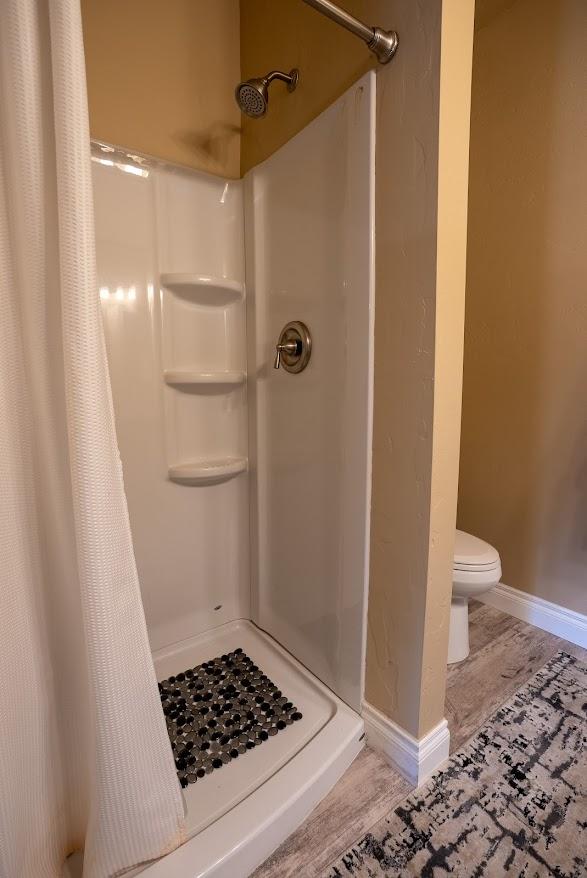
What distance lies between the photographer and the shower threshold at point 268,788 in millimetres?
829

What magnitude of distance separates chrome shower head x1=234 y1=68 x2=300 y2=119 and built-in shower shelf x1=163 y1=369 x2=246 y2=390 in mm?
802

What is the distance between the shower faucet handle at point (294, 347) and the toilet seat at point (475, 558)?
88 centimetres

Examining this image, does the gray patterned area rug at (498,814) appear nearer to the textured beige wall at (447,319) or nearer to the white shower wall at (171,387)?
the textured beige wall at (447,319)

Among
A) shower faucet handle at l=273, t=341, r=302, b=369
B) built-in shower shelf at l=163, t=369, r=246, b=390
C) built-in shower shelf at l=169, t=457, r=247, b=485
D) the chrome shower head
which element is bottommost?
built-in shower shelf at l=169, t=457, r=247, b=485

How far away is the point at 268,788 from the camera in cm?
96

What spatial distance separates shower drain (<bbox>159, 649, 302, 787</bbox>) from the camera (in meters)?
1.09

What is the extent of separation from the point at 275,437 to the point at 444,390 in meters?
0.67

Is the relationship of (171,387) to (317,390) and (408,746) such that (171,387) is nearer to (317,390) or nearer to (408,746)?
(317,390)

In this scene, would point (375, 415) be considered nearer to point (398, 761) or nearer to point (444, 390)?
point (444, 390)

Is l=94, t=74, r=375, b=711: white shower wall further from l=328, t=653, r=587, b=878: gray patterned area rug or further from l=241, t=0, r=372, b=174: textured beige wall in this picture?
l=328, t=653, r=587, b=878: gray patterned area rug

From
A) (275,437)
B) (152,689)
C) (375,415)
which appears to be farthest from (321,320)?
(152,689)

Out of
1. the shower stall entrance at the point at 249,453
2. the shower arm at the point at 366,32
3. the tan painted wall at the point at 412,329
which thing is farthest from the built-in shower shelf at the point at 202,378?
the shower arm at the point at 366,32

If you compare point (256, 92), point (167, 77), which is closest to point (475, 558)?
point (256, 92)

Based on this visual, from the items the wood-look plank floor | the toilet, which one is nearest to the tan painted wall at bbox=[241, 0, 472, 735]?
the wood-look plank floor
